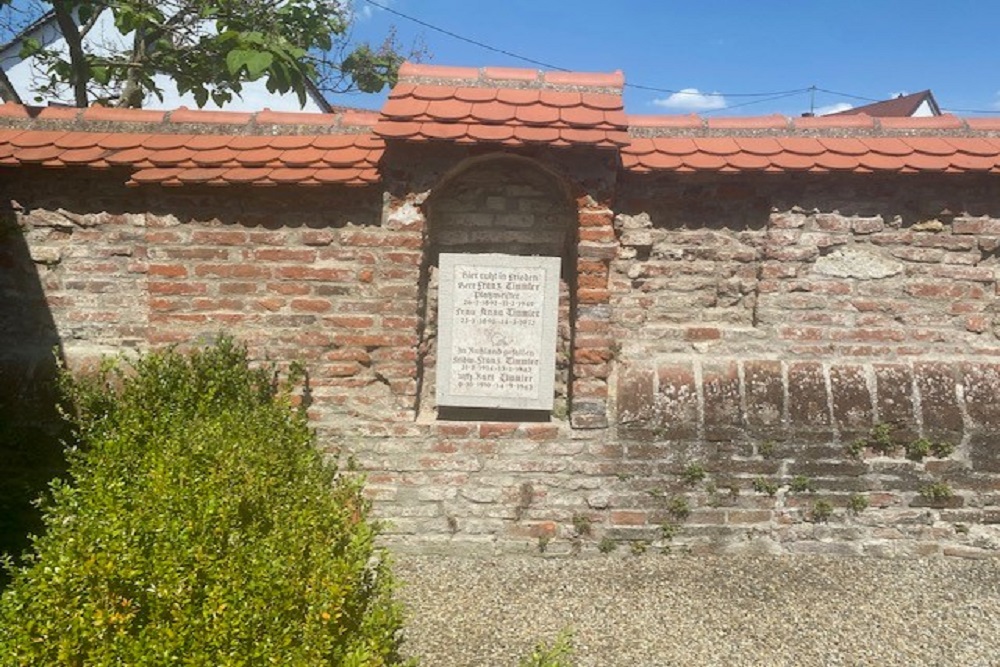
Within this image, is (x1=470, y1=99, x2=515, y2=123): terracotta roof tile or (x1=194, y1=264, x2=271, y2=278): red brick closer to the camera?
(x1=470, y1=99, x2=515, y2=123): terracotta roof tile

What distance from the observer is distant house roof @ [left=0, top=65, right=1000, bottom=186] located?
3.83 meters

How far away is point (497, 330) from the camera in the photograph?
4.28m

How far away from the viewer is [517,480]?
13.9ft

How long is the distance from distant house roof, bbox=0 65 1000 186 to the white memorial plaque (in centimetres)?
73

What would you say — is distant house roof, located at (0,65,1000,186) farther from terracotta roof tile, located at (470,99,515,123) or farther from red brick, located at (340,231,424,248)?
red brick, located at (340,231,424,248)

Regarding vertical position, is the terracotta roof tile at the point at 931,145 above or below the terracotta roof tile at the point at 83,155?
above

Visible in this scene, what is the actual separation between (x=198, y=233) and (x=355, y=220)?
0.94m

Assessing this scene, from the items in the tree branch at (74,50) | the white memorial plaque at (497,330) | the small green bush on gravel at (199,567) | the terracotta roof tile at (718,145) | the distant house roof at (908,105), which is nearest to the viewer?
the small green bush on gravel at (199,567)

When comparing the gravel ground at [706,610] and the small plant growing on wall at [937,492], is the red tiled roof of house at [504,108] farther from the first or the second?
the small plant growing on wall at [937,492]

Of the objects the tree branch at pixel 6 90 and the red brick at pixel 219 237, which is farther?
the tree branch at pixel 6 90

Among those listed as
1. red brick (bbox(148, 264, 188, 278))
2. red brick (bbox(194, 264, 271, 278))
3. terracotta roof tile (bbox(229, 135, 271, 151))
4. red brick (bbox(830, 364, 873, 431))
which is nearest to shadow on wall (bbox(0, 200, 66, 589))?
red brick (bbox(148, 264, 188, 278))

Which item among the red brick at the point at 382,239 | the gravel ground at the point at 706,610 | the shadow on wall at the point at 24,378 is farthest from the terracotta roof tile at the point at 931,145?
the shadow on wall at the point at 24,378

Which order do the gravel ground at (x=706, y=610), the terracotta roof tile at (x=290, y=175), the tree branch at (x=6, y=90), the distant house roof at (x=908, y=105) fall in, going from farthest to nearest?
the distant house roof at (x=908, y=105), the tree branch at (x=6, y=90), the terracotta roof tile at (x=290, y=175), the gravel ground at (x=706, y=610)

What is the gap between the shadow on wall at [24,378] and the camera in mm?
4102
